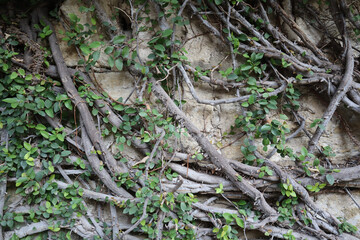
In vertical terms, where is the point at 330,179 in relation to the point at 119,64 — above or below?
below

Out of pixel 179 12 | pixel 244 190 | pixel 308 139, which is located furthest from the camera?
pixel 308 139

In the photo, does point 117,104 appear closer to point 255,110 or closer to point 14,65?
point 14,65

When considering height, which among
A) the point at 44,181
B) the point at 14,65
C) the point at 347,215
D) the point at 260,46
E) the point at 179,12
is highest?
the point at 179,12

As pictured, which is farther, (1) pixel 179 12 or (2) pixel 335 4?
(2) pixel 335 4

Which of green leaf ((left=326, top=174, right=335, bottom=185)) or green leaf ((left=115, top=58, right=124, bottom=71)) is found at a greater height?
green leaf ((left=115, top=58, right=124, bottom=71))

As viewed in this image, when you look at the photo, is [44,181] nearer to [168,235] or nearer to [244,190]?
[168,235]

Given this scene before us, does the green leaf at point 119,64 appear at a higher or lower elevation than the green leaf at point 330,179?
higher

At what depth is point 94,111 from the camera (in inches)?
67.4

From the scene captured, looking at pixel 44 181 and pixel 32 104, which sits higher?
pixel 32 104

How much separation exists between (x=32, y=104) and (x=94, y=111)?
38 centimetres

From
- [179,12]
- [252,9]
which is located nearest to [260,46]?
[252,9]

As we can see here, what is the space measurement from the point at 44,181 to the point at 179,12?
1.54 metres

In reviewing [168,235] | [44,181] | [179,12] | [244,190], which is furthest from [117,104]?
[244,190]

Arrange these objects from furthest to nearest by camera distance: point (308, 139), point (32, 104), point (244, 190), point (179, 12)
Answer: point (308, 139)
point (179, 12)
point (244, 190)
point (32, 104)
